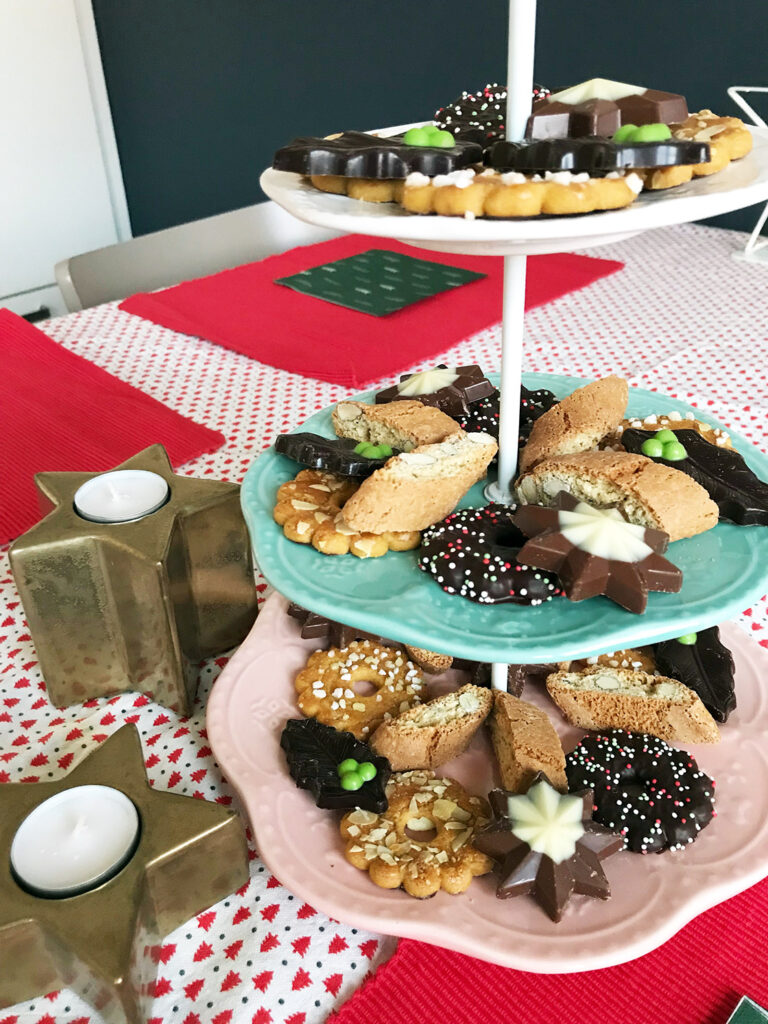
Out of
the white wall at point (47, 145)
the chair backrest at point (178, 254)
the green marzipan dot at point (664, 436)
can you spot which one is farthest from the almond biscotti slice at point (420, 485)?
the white wall at point (47, 145)

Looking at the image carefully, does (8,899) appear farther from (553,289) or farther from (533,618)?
(553,289)

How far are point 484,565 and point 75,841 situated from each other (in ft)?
1.02

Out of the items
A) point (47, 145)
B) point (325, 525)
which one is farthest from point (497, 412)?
point (47, 145)

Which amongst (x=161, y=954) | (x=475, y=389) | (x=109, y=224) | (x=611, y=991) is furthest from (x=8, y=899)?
(x=109, y=224)

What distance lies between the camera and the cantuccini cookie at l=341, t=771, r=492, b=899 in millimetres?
546

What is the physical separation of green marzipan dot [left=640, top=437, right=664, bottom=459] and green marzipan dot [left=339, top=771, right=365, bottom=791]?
307 millimetres

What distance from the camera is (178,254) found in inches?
69.2

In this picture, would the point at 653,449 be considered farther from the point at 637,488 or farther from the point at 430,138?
the point at 430,138

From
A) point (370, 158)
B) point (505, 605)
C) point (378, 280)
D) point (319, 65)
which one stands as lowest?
point (378, 280)

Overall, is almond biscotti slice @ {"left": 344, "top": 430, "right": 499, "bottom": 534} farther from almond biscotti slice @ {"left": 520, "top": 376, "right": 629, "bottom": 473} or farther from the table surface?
the table surface

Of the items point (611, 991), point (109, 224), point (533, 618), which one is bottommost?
point (109, 224)

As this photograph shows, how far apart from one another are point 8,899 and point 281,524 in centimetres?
29

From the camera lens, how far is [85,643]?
0.74 m

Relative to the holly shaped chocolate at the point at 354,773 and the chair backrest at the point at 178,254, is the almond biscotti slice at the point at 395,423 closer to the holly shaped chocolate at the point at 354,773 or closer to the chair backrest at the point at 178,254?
the holly shaped chocolate at the point at 354,773
